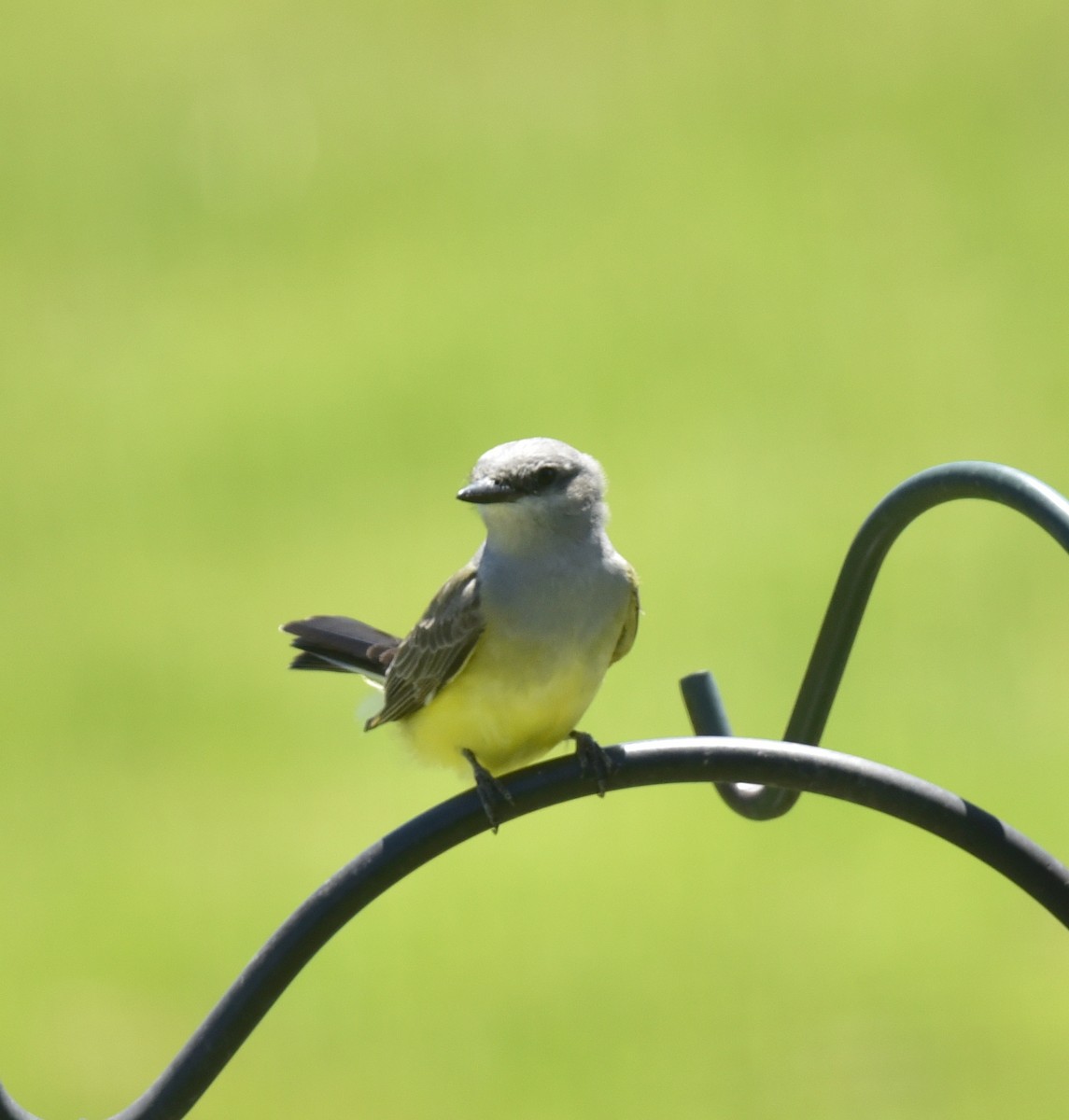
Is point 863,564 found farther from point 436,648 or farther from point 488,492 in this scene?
point 436,648

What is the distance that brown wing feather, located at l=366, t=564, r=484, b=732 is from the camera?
4.16m

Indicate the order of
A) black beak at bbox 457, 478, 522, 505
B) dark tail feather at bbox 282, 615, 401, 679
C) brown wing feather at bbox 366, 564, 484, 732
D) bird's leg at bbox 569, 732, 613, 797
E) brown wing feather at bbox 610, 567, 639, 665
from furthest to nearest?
dark tail feather at bbox 282, 615, 401, 679 → brown wing feather at bbox 610, 567, 639, 665 → brown wing feather at bbox 366, 564, 484, 732 → black beak at bbox 457, 478, 522, 505 → bird's leg at bbox 569, 732, 613, 797

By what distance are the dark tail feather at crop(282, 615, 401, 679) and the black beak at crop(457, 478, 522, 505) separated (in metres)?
0.91

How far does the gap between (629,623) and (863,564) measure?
801 millimetres

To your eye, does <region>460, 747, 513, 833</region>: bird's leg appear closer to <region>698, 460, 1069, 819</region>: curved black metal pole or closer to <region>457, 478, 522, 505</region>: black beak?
<region>698, 460, 1069, 819</region>: curved black metal pole

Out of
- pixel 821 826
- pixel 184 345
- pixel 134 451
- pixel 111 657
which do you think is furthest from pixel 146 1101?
pixel 184 345

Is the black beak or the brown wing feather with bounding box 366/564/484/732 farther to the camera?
the brown wing feather with bounding box 366/564/484/732

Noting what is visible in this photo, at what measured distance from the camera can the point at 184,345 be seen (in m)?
12.8

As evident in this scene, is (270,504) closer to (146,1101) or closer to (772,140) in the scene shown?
(772,140)

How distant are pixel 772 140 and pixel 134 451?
18.1 ft

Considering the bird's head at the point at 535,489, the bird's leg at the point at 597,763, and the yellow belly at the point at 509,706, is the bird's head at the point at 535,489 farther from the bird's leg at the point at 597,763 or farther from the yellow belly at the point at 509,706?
the bird's leg at the point at 597,763

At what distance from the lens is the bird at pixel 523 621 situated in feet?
13.4

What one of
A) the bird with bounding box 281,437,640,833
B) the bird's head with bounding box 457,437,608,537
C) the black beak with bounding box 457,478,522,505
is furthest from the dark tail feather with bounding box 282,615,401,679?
the black beak with bounding box 457,478,522,505

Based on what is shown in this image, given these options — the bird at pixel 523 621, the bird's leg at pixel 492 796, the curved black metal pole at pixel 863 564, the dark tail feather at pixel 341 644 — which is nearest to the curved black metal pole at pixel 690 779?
the bird's leg at pixel 492 796
